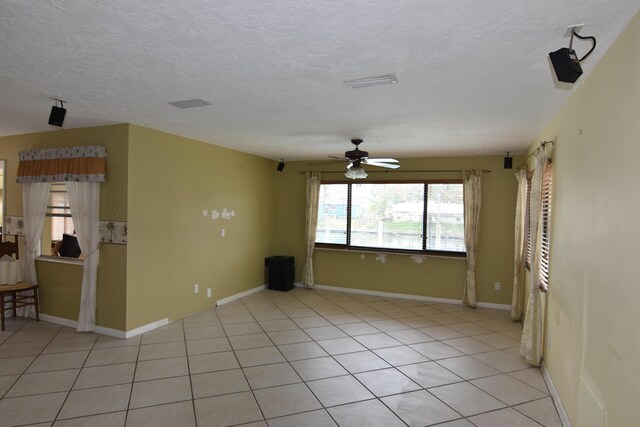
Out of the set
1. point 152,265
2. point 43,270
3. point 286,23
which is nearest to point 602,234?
point 286,23

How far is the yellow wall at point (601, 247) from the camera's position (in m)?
1.66

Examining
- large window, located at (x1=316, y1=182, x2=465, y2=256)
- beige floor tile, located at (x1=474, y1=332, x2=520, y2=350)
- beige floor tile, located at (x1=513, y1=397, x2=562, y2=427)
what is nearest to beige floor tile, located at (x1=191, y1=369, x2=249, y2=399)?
beige floor tile, located at (x1=513, y1=397, x2=562, y2=427)

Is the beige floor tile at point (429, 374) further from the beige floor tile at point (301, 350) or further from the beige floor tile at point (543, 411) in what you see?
the beige floor tile at point (301, 350)

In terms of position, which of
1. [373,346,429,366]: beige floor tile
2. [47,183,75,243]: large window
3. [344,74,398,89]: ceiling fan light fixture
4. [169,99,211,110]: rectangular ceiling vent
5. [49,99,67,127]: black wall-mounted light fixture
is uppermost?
[344,74,398,89]: ceiling fan light fixture

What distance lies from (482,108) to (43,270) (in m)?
5.67

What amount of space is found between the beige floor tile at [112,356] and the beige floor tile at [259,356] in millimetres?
1091

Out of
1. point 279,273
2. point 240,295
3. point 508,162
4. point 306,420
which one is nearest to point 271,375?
point 306,420

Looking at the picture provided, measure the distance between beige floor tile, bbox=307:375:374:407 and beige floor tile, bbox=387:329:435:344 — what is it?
1.24 m

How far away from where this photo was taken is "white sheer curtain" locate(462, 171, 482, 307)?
598 centimetres

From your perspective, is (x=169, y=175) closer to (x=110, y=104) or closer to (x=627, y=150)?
(x=110, y=104)

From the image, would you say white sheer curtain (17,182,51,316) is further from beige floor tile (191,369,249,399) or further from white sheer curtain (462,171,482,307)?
white sheer curtain (462,171,482,307)

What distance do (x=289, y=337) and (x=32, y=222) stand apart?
3.78 m

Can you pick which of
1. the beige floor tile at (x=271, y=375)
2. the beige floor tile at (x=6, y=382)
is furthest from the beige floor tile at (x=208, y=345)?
the beige floor tile at (x=6, y=382)

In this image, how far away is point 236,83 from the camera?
2693 millimetres
